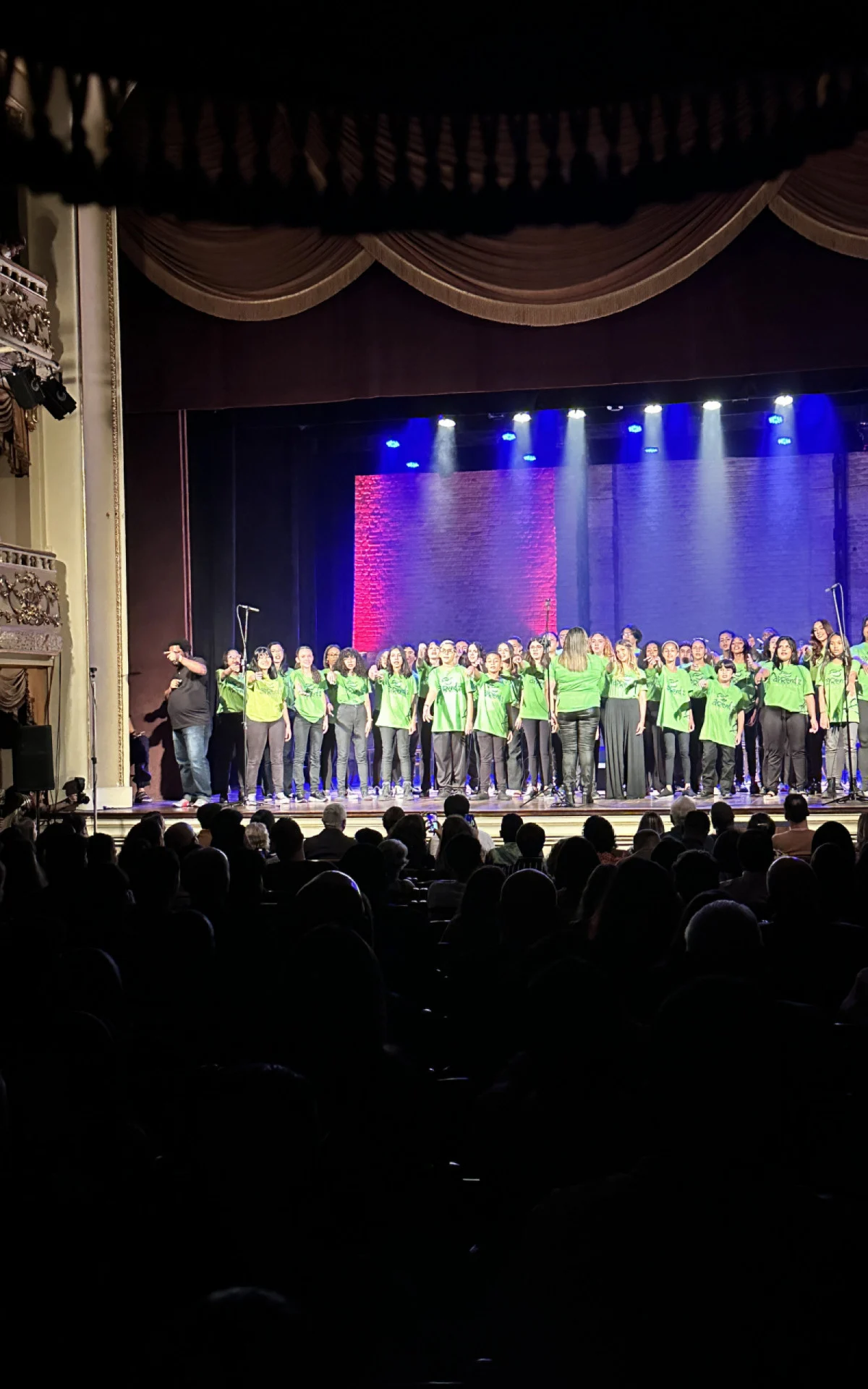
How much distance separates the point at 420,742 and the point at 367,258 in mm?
4717

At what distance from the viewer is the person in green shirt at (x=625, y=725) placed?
38.2 feet

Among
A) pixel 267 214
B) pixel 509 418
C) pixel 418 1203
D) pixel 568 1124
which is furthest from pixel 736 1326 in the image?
pixel 509 418

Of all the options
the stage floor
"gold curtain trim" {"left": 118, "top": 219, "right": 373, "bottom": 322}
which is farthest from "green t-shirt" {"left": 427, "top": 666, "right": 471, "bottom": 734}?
"gold curtain trim" {"left": 118, "top": 219, "right": 373, "bottom": 322}

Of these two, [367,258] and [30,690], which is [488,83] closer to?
[367,258]

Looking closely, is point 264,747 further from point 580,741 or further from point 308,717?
point 580,741

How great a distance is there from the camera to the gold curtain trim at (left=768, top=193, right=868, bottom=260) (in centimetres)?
1098

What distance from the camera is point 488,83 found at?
1023 cm

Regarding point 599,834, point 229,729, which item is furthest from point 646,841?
point 229,729

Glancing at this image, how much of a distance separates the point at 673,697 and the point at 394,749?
9.41ft

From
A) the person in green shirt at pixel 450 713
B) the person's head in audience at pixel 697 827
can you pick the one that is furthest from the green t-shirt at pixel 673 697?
the person's head in audience at pixel 697 827

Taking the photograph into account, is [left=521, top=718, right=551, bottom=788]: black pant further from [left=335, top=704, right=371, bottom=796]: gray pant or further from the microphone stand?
the microphone stand

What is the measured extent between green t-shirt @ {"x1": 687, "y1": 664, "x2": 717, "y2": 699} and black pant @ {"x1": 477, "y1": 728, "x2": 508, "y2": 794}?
186 centimetres

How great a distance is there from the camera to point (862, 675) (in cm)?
1132

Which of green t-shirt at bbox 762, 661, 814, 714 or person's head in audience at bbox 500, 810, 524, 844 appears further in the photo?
green t-shirt at bbox 762, 661, 814, 714
